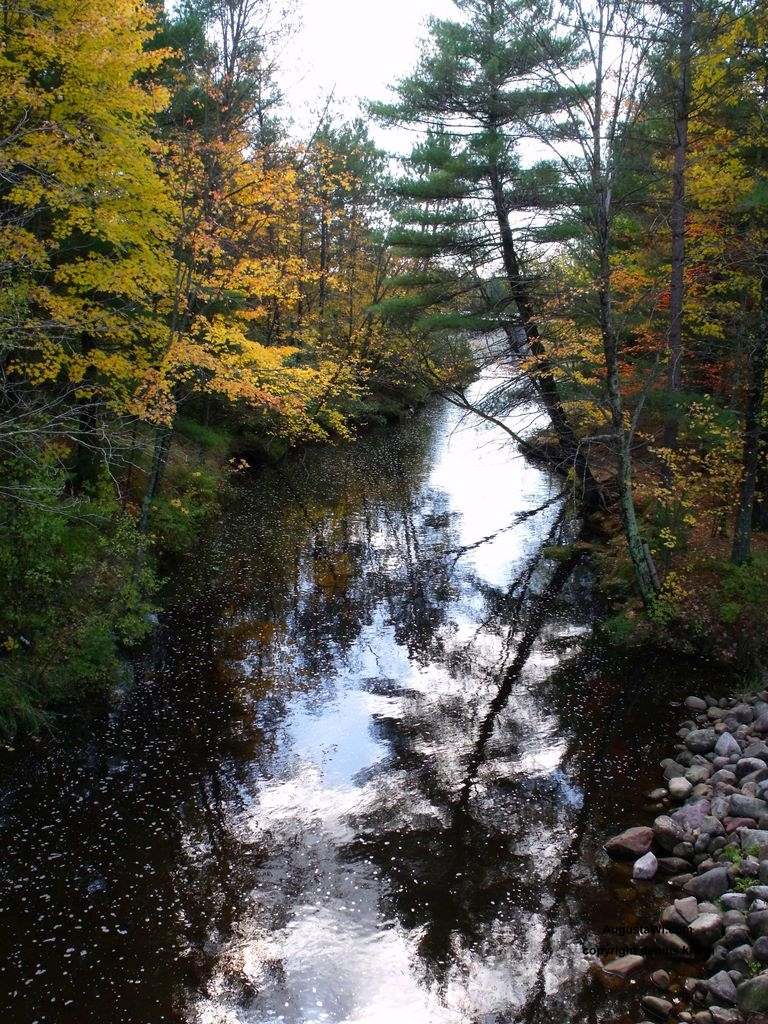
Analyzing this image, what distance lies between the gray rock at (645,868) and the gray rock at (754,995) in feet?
5.46

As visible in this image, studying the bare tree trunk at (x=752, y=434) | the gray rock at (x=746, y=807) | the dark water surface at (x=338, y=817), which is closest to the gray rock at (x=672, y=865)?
the dark water surface at (x=338, y=817)

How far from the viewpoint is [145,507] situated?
1244 cm

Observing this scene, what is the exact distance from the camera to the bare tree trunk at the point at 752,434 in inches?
406

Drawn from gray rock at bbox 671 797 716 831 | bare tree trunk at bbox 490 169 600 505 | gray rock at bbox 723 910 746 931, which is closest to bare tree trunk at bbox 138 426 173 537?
bare tree trunk at bbox 490 169 600 505

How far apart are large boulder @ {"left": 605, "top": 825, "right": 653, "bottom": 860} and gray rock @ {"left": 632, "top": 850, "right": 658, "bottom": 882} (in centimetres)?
18

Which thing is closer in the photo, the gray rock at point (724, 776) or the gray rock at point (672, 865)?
the gray rock at point (672, 865)

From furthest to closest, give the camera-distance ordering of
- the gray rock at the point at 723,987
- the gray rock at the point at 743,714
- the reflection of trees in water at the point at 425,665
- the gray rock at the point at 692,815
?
the gray rock at the point at 743,714 < the gray rock at the point at 692,815 < the reflection of trees in water at the point at 425,665 < the gray rock at the point at 723,987

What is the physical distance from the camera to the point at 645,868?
6.77 meters

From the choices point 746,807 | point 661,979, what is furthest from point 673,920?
point 746,807

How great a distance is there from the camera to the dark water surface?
5.71 meters

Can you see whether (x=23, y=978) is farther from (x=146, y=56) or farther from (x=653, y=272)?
(x=653, y=272)

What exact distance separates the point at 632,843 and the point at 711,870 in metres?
0.84

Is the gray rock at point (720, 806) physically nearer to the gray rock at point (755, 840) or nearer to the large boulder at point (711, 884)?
the gray rock at point (755, 840)

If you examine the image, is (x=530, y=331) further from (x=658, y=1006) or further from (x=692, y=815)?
(x=658, y=1006)
